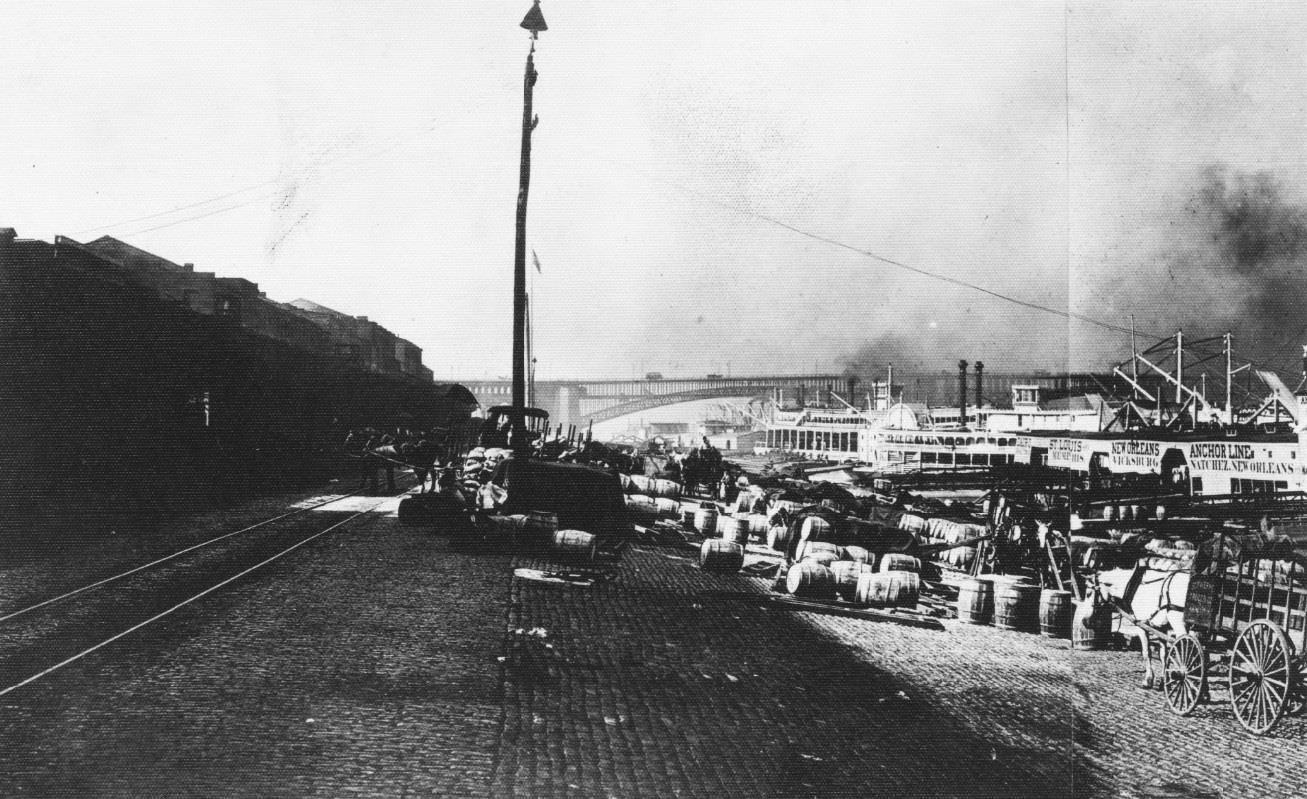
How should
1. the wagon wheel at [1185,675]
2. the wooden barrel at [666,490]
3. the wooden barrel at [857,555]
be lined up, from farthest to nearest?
the wooden barrel at [666,490]
the wooden barrel at [857,555]
the wagon wheel at [1185,675]

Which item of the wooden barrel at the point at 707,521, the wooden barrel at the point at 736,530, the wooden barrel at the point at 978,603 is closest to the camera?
the wooden barrel at the point at 978,603

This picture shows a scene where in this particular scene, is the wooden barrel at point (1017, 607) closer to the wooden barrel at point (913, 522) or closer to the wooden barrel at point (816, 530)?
the wooden barrel at point (816, 530)

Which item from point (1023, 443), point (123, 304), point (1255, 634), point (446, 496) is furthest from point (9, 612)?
point (1023, 443)

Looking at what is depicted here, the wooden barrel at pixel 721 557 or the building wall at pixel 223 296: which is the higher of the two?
the building wall at pixel 223 296

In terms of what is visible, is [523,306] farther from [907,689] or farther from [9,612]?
[907,689]

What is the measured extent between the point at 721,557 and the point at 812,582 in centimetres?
287

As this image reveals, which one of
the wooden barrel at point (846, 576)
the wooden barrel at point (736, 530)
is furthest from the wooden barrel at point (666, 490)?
the wooden barrel at point (846, 576)

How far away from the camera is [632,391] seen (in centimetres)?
14662

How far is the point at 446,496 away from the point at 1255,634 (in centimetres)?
1529

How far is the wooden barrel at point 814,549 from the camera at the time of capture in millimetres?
17312

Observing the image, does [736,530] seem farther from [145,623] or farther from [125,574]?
[145,623]

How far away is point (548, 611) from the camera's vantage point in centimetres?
1227

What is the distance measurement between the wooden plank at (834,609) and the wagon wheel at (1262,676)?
15.9ft

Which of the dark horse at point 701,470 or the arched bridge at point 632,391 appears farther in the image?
the arched bridge at point 632,391
